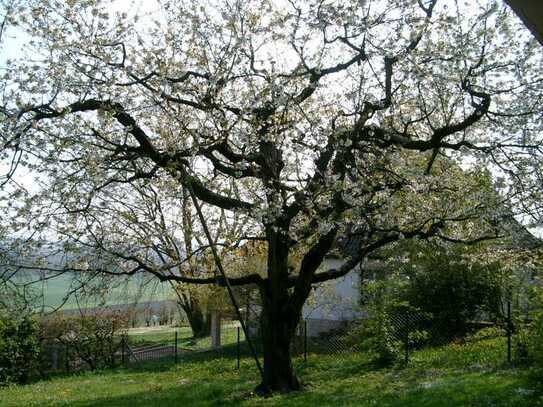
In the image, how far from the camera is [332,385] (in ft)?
35.6

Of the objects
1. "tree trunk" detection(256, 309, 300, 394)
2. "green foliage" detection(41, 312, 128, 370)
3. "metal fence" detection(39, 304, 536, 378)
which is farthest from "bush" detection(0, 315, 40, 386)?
"tree trunk" detection(256, 309, 300, 394)

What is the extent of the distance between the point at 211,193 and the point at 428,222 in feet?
12.5

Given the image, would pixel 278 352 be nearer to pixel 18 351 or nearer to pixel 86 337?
pixel 18 351

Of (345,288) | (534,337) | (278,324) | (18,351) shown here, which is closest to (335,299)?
(345,288)

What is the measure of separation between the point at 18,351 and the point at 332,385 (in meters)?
10.8

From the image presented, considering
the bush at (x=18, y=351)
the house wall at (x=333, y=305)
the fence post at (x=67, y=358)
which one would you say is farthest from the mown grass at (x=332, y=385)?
the house wall at (x=333, y=305)

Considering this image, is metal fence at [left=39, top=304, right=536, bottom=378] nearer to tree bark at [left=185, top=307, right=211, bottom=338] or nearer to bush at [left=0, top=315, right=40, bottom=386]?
bush at [left=0, top=315, right=40, bottom=386]

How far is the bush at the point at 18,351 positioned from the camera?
17.2 m

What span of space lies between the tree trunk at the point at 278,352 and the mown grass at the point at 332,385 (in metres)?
0.34

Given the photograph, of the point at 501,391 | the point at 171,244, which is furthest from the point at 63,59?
the point at 501,391

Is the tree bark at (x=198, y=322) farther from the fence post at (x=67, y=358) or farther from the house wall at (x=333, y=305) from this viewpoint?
the fence post at (x=67, y=358)

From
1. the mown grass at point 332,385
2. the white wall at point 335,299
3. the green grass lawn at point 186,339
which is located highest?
the white wall at point 335,299

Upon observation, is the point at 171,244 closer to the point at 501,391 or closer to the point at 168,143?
the point at 168,143

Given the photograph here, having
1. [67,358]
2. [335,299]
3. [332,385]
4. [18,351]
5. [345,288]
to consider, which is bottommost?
[332,385]
